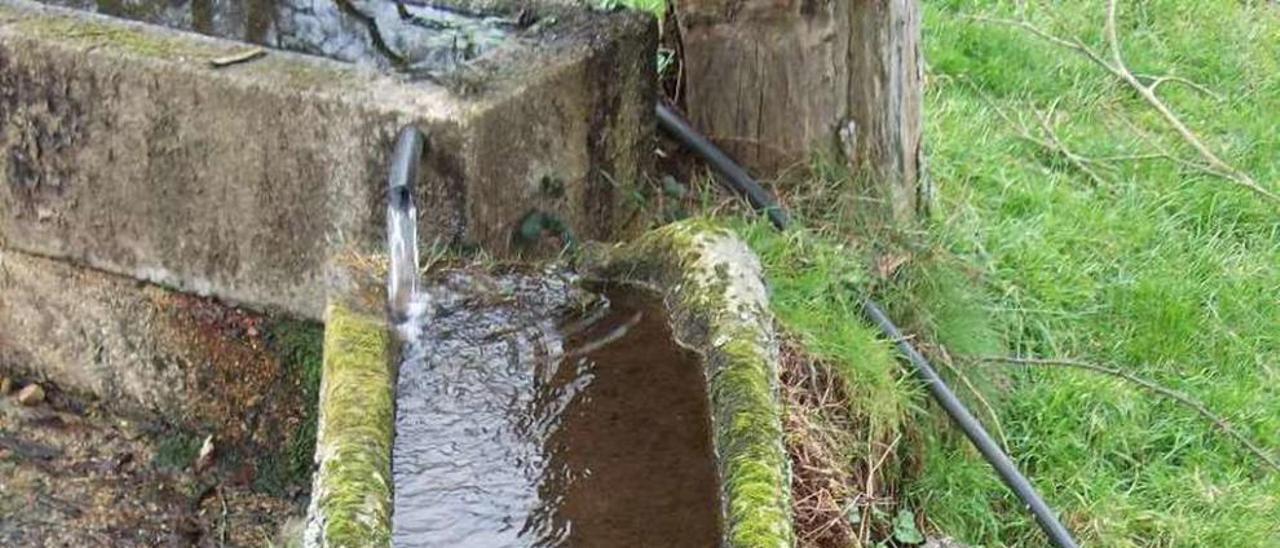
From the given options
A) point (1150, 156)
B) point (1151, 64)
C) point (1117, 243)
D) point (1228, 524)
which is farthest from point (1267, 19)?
point (1228, 524)

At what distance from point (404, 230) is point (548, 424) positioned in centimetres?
55

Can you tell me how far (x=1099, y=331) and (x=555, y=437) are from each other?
2183mm

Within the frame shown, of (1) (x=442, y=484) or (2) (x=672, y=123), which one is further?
(2) (x=672, y=123)

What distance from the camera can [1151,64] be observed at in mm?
6309

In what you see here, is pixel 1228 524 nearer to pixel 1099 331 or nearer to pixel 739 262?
pixel 1099 331

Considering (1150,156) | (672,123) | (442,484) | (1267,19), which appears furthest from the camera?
(1267,19)

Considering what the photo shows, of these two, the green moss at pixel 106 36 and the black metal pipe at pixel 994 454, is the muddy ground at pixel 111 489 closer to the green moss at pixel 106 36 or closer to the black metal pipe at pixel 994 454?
the green moss at pixel 106 36

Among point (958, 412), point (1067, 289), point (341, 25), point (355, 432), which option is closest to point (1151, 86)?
point (1067, 289)

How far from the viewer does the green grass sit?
409cm

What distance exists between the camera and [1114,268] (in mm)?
Answer: 4961

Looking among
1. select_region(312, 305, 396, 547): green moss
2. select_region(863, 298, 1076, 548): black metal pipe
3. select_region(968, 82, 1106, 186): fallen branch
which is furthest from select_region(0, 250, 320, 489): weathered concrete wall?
select_region(968, 82, 1106, 186): fallen branch

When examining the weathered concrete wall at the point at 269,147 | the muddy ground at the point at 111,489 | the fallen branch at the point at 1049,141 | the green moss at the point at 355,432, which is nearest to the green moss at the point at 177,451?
the muddy ground at the point at 111,489

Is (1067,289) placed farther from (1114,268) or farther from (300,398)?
(300,398)

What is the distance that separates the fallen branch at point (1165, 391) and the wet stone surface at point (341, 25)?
1.44m
